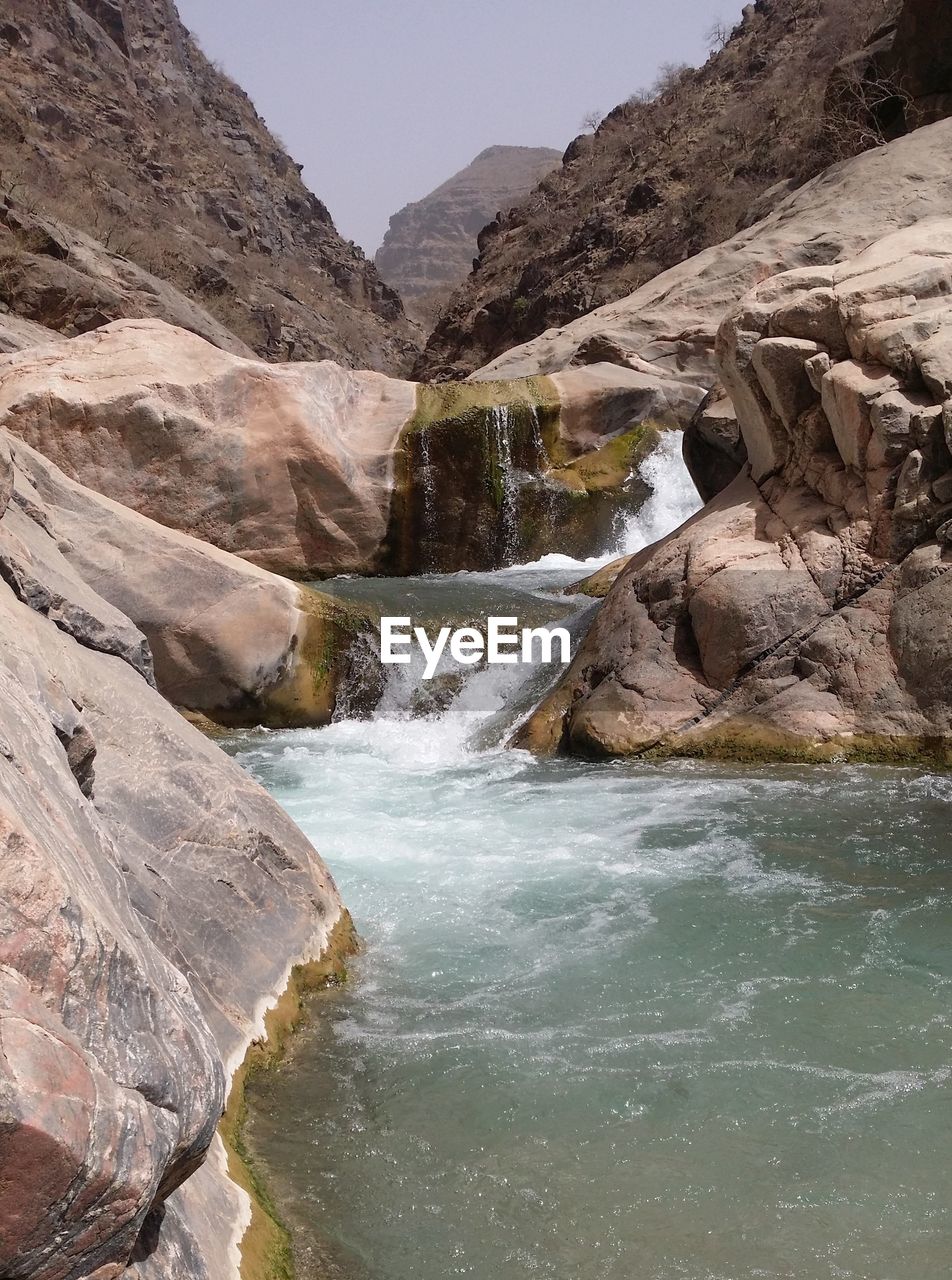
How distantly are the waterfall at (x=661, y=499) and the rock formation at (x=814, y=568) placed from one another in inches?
223

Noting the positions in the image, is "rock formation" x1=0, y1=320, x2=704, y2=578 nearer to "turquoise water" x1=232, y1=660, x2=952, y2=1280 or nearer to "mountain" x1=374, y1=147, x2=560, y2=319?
"turquoise water" x1=232, y1=660, x2=952, y2=1280

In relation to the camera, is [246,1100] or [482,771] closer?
[246,1100]

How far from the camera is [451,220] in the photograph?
120 m

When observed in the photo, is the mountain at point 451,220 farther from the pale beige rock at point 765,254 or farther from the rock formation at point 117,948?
the rock formation at point 117,948

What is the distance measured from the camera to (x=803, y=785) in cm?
698

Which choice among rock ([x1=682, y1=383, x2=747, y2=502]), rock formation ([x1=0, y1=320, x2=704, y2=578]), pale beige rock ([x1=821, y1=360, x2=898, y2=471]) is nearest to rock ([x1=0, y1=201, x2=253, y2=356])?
rock formation ([x1=0, y1=320, x2=704, y2=578])

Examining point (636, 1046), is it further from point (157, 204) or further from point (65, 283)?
point (157, 204)

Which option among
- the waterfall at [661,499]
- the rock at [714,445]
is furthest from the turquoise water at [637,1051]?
the waterfall at [661,499]

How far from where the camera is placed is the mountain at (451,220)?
110 metres

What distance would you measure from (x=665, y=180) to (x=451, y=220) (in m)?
95.9

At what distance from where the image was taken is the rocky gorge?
8.21 ft

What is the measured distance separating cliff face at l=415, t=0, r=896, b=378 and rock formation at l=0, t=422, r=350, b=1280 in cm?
2150

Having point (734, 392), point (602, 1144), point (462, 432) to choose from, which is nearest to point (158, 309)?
point (462, 432)

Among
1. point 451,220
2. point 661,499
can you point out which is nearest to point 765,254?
point 661,499
